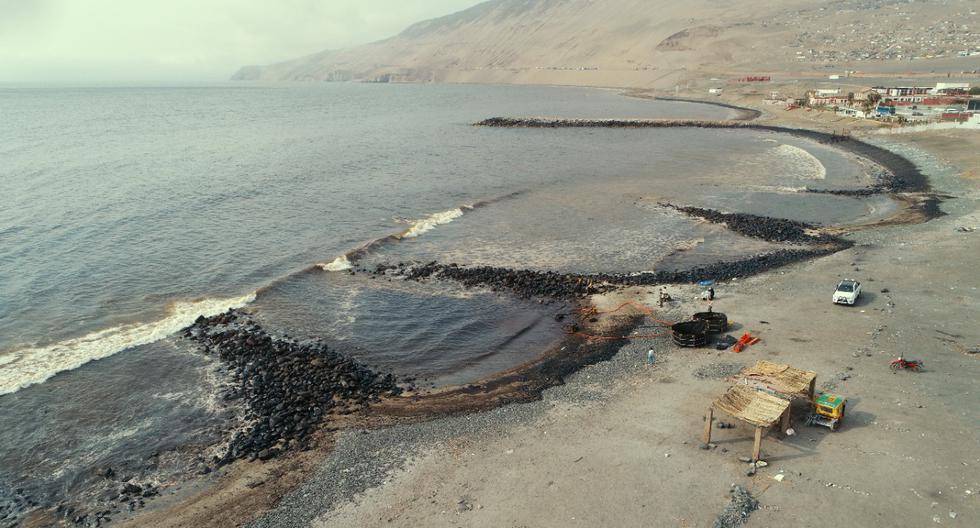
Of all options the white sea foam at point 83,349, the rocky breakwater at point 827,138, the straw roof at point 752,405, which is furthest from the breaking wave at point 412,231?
the rocky breakwater at point 827,138

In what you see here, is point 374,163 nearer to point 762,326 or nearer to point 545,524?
point 762,326

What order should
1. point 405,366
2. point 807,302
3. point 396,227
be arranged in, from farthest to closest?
point 396,227
point 807,302
point 405,366

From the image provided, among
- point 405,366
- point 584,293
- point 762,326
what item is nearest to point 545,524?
point 405,366

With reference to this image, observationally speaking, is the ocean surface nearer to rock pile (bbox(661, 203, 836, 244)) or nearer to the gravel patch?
rock pile (bbox(661, 203, 836, 244))

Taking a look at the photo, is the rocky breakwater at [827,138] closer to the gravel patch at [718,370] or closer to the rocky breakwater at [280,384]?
the gravel patch at [718,370]

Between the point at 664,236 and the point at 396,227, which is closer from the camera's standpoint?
the point at 664,236

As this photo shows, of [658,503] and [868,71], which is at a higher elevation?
[868,71]
